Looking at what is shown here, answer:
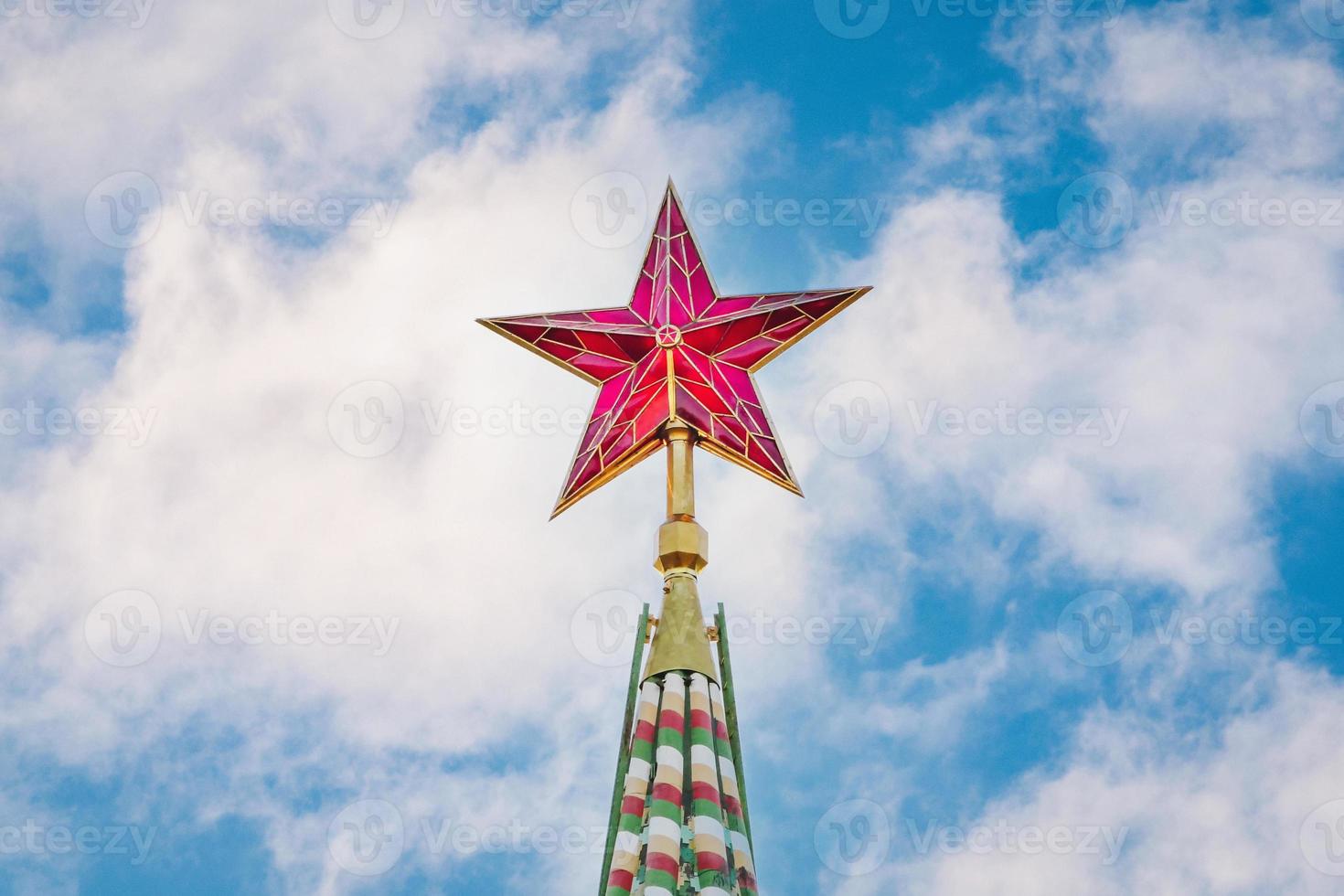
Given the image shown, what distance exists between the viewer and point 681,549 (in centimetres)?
1898

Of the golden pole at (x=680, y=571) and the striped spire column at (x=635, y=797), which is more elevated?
the golden pole at (x=680, y=571)

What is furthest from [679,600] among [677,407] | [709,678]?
[677,407]

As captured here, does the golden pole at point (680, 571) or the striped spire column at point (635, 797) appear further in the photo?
the golden pole at point (680, 571)

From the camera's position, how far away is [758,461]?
1977cm

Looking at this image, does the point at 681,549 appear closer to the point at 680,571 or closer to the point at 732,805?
the point at 680,571

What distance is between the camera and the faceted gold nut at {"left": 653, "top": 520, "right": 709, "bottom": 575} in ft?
62.4

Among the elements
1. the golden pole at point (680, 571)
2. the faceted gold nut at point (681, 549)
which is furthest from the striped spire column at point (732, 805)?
the faceted gold nut at point (681, 549)

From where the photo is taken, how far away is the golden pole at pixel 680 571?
60.6ft

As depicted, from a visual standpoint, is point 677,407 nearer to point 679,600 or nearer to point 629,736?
point 679,600

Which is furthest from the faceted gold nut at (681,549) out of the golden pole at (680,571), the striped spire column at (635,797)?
the striped spire column at (635,797)

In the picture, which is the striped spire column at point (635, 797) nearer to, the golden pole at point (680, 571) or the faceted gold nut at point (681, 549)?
the golden pole at point (680, 571)

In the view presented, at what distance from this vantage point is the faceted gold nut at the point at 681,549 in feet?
62.4

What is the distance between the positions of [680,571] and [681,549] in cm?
27

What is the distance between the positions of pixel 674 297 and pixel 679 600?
4421 mm
